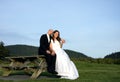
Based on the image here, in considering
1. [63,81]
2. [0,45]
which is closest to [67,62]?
[63,81]

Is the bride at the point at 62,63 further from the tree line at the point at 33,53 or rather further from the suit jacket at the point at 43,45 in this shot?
the tree line at the point at 33,53

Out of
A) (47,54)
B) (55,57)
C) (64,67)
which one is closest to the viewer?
(47,54)

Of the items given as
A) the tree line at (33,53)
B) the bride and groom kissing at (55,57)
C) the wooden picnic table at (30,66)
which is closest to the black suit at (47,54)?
the bride and groom kissing at (55,57)

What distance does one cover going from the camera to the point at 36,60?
52.1ft

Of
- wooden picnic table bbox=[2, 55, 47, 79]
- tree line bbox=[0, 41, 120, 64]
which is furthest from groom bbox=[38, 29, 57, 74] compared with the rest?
tree line bbox=[0, 41, 120, 64]

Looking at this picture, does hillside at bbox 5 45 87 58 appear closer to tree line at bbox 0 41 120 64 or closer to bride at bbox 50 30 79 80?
tree line at bbox 0 41 120 64

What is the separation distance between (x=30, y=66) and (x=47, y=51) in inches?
36.8

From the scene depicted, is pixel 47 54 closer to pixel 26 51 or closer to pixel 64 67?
pixel 64 67

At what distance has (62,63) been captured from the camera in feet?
51.3

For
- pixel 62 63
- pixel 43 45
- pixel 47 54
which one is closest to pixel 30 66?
pixel 47 54

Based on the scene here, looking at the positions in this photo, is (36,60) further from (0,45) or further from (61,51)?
(0,45)

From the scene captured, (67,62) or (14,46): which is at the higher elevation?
(14,46)

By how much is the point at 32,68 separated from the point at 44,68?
0.50m

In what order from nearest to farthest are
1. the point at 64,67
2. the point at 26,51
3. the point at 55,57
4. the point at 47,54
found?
the point at 47,54, the point at 64,67, the point at 55,57, the point at 26,51
